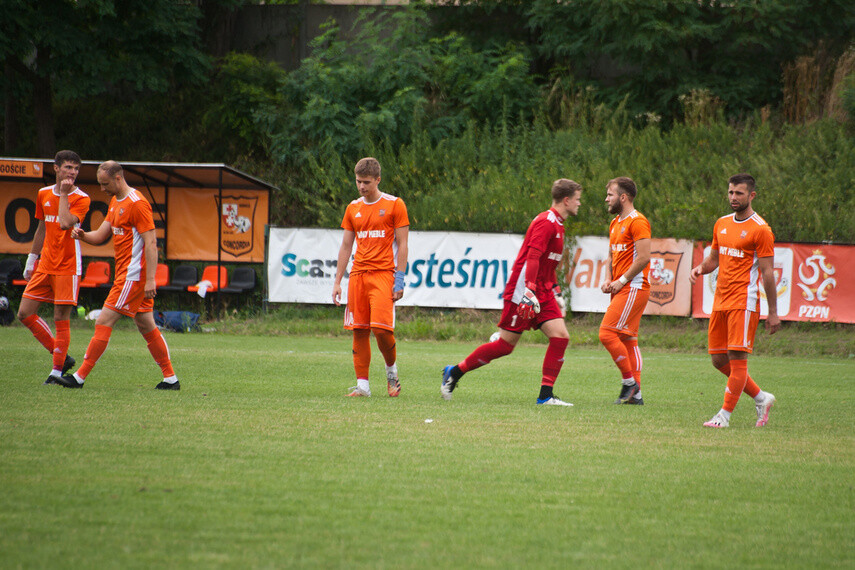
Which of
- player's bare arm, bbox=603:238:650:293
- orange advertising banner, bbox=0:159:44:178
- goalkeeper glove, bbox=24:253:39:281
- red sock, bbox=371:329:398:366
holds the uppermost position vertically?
orange advertising banner, bbox=0:159:44:178

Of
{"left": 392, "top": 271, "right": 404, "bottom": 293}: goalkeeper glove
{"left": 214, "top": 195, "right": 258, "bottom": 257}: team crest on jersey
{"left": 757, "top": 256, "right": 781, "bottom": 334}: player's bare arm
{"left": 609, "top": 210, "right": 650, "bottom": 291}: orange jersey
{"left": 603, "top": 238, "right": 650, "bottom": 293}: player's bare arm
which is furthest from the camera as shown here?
{"left": 214, "top": 195, "right": 258, "bottom": 257}: team crest on jersey

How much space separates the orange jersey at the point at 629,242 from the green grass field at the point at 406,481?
1276 mm

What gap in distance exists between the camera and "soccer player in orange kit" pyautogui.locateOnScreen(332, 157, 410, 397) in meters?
8.23

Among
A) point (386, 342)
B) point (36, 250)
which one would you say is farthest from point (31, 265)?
point (386, 342)

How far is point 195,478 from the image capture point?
15.4 feet

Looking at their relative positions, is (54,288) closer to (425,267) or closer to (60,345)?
(60,345)

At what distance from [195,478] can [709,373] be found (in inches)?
371

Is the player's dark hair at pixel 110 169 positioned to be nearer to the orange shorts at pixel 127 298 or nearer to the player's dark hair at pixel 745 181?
the orange shorts at pixel 127 298

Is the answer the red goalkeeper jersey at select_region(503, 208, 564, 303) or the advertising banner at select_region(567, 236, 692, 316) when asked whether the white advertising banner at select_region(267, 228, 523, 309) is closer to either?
the advertising banner at select_region(567, 236, 692, 316)

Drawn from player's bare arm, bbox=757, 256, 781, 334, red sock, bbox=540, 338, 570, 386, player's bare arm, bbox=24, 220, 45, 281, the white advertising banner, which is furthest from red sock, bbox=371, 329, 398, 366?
the white advertising banner

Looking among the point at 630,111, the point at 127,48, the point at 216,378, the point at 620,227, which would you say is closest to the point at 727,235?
the point at 620,227

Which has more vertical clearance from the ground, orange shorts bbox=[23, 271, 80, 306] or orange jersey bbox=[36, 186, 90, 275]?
orange jersey bbox=[36, 186, 90, 275]

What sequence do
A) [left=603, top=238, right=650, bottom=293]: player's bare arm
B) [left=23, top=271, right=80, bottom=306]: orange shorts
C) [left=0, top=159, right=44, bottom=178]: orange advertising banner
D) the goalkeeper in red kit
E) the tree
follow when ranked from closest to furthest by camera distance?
the goalkeeper in red kit → [left=603, top=238, right=650, bottom=293]: player's bare arm → [left=23, top=271, right=80, bottom=306]: orange shorts → [left=0, top=159, right=44, bottom=178]: orange advertising banner → the tree

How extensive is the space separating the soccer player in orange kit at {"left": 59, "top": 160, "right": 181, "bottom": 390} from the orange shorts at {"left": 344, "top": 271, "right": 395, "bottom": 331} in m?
1.84
